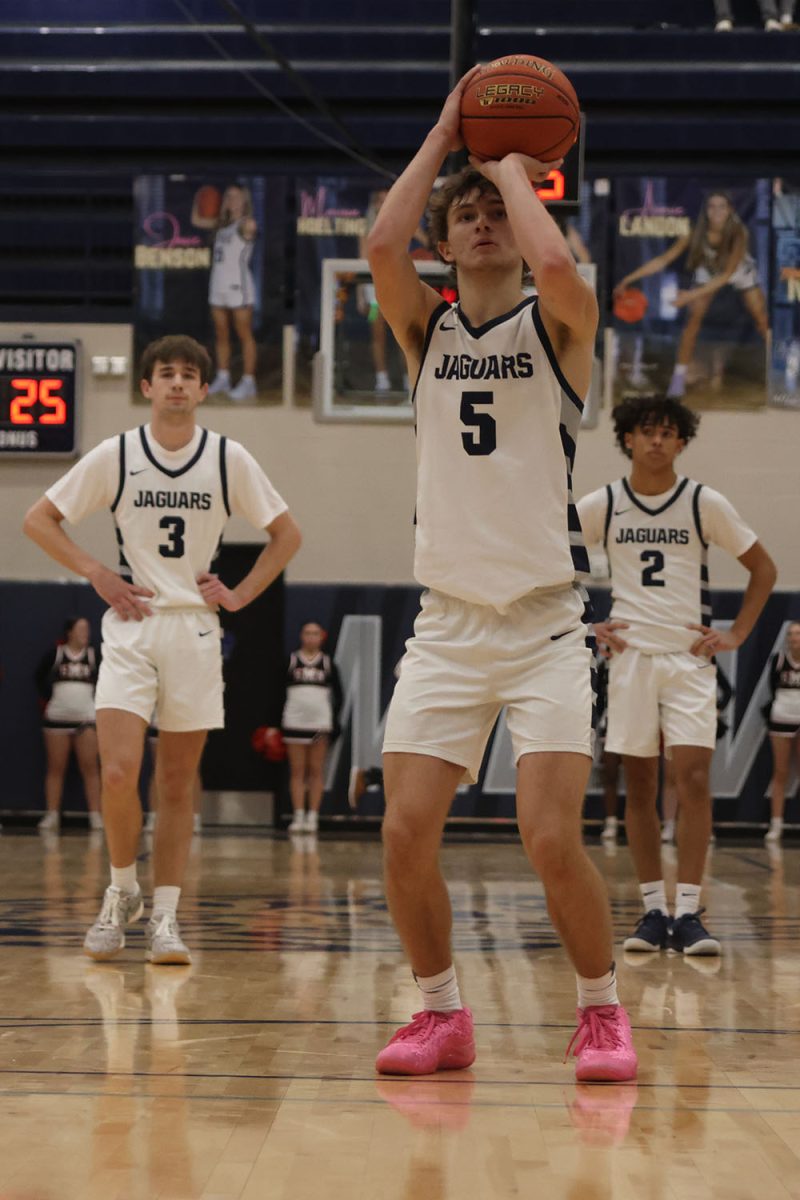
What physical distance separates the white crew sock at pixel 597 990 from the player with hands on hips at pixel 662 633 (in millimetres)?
2274

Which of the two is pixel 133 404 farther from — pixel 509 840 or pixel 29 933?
pixel 29 933

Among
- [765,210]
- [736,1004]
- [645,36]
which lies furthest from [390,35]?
[736,1004]

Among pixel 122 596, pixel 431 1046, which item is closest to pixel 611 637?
pixel 122 596

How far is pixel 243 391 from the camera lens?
13.3m

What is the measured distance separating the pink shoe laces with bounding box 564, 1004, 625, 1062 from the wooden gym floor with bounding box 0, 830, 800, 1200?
114 millimetres

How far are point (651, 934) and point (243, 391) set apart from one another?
817 cm

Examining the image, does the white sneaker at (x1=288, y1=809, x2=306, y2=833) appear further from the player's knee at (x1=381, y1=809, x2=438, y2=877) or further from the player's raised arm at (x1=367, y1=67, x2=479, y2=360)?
the player's raised arm at (x1=367, y1=67, x2=479, y2=360)

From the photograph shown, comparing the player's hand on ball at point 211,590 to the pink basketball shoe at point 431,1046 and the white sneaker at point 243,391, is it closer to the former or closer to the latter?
the pink basketball shoe at point 431,1046

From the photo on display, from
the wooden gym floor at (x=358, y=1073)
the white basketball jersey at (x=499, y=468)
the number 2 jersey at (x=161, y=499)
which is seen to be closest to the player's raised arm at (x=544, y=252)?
the white basketball jersey at (x=499, y=468)

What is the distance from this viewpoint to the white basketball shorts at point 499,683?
12.3 ft

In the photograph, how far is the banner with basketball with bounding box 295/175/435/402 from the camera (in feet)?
43.2

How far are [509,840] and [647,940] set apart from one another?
5.89m

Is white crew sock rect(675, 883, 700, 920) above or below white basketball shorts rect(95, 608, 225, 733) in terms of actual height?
below

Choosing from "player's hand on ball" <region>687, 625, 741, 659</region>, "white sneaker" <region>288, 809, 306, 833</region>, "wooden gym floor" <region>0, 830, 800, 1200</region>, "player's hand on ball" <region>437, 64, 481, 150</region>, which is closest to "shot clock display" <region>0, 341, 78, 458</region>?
"white sneaker" <region>288, 809, 306, 833</region>
